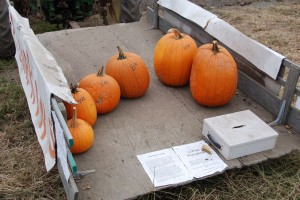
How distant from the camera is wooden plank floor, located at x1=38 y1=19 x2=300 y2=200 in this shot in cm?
245

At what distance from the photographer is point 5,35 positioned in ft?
14.7

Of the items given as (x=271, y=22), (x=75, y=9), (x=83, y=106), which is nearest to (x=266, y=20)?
(x=271, y=22)

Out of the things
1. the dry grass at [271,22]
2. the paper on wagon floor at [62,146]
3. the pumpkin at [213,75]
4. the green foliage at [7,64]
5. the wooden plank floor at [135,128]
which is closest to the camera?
the paper on wagon floor at [62,146]

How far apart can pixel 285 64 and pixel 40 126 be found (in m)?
1.79

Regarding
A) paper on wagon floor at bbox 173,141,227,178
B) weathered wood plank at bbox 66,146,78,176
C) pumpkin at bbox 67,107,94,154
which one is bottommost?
paper on wagon floor at bbox 173,141,227,178

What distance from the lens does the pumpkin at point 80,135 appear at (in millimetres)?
2600

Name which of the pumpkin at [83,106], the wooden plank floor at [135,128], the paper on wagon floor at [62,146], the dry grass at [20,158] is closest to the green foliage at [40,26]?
the wooden plank floor at [135,128]

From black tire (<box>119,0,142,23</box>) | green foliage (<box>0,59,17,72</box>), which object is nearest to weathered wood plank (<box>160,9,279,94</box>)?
black tire (<box>119,0,142,23</box>)

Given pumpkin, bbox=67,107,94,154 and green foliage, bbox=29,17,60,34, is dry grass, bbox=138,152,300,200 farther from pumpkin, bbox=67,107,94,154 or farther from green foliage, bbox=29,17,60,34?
green foliage, bbox=29,17,60,34

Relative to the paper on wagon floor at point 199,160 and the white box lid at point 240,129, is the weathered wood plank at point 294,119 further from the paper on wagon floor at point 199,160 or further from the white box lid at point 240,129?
the paper on wagon floor at point 199,160

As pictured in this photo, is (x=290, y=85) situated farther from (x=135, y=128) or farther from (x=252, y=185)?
(x=135, y=128)

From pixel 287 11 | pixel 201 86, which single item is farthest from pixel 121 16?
pixel 287 11

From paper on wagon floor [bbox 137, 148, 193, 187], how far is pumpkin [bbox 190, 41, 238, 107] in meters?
0.64

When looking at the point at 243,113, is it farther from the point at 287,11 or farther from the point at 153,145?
the point at 287,11
